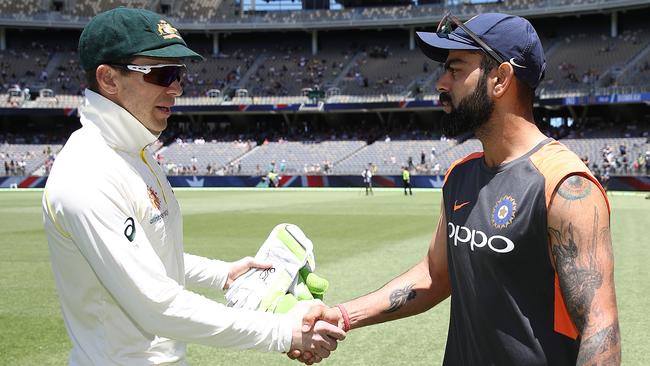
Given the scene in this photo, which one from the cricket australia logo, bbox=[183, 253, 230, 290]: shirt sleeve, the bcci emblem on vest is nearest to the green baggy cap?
the cricket australia logo

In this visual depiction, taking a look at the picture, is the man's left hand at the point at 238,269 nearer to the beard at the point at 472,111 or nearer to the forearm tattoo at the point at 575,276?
the beard at the point at 472,111

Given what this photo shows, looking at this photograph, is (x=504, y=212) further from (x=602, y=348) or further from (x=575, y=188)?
(x=602, y=348)

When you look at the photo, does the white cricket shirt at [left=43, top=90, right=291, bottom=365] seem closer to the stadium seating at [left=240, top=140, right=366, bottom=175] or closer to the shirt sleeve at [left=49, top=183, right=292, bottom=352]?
the shirt sleeve at [left=49, top=183, right=292, bottom=352]

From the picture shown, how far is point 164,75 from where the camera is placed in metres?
3.23

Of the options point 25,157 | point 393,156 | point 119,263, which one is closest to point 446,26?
point 119,263

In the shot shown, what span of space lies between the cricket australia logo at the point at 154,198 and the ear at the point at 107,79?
1.63 feet

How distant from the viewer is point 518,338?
280 cm

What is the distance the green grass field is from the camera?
695 cm

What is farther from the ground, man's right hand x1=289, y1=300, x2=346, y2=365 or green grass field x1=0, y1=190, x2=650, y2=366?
man's right hand x1=289, y1=300, x2=346, y2=365

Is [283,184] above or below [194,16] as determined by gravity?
below

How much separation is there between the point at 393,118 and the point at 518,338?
5975 centimetres

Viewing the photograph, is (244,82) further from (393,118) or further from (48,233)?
(48,233)

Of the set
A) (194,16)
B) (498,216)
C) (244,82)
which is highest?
(498,216)

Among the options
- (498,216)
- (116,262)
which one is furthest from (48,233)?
(498,216)
